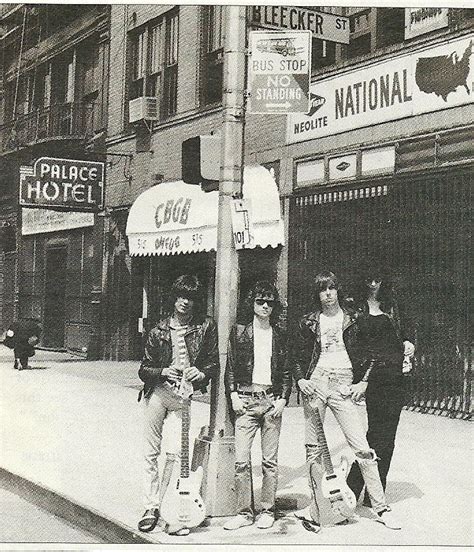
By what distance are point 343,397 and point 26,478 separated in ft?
9.16

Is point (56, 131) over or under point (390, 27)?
under

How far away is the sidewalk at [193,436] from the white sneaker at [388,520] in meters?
0.04

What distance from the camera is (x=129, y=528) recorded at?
5016 millimetres

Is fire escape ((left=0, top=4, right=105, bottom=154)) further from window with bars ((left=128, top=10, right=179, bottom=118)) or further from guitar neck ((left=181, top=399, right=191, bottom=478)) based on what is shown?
guitar neck ((left=181, top=399, right=191, bottom=478))

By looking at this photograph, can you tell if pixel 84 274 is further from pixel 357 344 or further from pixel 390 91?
pixel 357 344

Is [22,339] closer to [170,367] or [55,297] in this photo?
[55,297]

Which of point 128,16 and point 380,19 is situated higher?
point 128,16

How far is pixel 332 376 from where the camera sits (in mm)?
5164

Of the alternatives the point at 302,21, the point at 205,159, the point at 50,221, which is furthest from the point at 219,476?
the point at 50,221

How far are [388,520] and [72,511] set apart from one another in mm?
2225

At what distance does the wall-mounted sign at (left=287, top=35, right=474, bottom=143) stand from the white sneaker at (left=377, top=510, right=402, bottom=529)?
195 inches

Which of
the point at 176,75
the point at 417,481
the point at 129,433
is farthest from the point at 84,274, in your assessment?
the point at 417,481

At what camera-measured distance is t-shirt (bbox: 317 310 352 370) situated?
16.9ft

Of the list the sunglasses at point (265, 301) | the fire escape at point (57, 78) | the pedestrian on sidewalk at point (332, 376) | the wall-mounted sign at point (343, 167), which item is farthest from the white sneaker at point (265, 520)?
the fire escape at point (57, 78)
